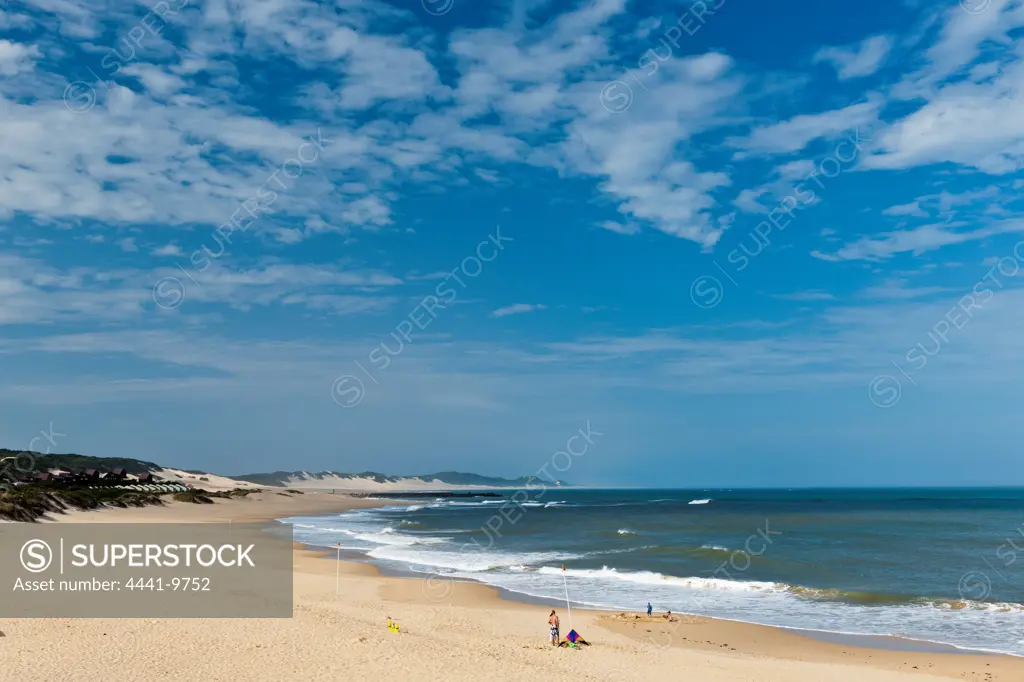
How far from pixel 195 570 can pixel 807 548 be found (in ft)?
115

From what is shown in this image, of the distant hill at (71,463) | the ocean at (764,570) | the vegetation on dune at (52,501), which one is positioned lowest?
the ocean at (764,570)

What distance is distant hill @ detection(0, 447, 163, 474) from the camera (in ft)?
360

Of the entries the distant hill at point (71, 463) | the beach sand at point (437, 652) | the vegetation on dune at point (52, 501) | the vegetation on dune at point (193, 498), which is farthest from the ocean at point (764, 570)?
the distant hill at point (71, 463)

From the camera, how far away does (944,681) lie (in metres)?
16.1

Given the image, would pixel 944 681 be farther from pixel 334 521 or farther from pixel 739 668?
pixel 334 521

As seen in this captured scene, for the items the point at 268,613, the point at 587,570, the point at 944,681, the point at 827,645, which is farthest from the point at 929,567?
the point at 268,613

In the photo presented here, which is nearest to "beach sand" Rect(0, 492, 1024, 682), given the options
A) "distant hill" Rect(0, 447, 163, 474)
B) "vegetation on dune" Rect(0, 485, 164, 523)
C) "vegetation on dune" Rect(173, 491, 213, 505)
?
"vegetation on dune" Rect(0, 485, 164, 523)

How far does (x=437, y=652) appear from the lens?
1697 centimetres

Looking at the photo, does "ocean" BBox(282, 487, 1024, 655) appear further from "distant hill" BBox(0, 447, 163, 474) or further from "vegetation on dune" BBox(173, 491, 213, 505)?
"distant hill" BBox(0, 447, 163, 474)

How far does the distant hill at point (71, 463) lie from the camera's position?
109631 mm

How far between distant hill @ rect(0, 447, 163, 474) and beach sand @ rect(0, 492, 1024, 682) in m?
100

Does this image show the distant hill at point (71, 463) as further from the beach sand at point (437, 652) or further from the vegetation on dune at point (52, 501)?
the beach sand at point (437, 652)

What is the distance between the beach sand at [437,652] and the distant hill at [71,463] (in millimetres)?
100398

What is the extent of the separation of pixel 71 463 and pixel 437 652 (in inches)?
5751
